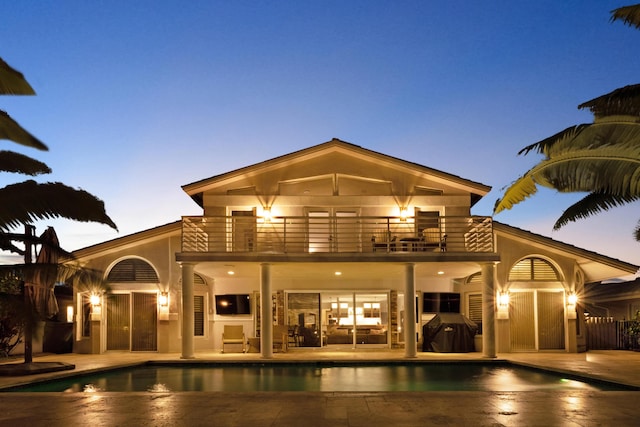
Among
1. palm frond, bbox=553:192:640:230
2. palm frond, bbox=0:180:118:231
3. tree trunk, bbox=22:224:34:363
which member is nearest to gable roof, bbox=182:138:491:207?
palm frond, bbox=553:192:640:230

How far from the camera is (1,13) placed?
31016 millimetres

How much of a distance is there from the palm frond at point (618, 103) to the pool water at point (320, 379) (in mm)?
6003

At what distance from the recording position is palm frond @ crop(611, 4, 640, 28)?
7384mm

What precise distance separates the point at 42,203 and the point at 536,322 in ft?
54.1

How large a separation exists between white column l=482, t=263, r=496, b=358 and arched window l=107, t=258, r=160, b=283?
425 inches

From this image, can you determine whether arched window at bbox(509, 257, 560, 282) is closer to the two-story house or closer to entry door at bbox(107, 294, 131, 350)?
the two-story house

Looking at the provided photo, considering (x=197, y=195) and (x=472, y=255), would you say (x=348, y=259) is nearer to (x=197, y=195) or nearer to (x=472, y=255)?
(x=472, y=255)

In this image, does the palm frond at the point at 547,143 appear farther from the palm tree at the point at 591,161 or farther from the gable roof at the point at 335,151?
the gable roof at the point at 335,151

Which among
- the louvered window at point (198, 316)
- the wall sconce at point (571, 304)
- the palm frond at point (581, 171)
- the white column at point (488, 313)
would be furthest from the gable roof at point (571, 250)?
the palm frond at point (581, 171)

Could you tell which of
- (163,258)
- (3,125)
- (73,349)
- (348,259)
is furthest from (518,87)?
(3,125)

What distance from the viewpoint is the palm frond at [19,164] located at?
11758 mm

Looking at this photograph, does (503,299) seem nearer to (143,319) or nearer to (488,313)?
(488,313)

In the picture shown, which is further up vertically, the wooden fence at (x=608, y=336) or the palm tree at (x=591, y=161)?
the palm tree at (x=591, y=161)

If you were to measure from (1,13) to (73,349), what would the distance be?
19154mm
